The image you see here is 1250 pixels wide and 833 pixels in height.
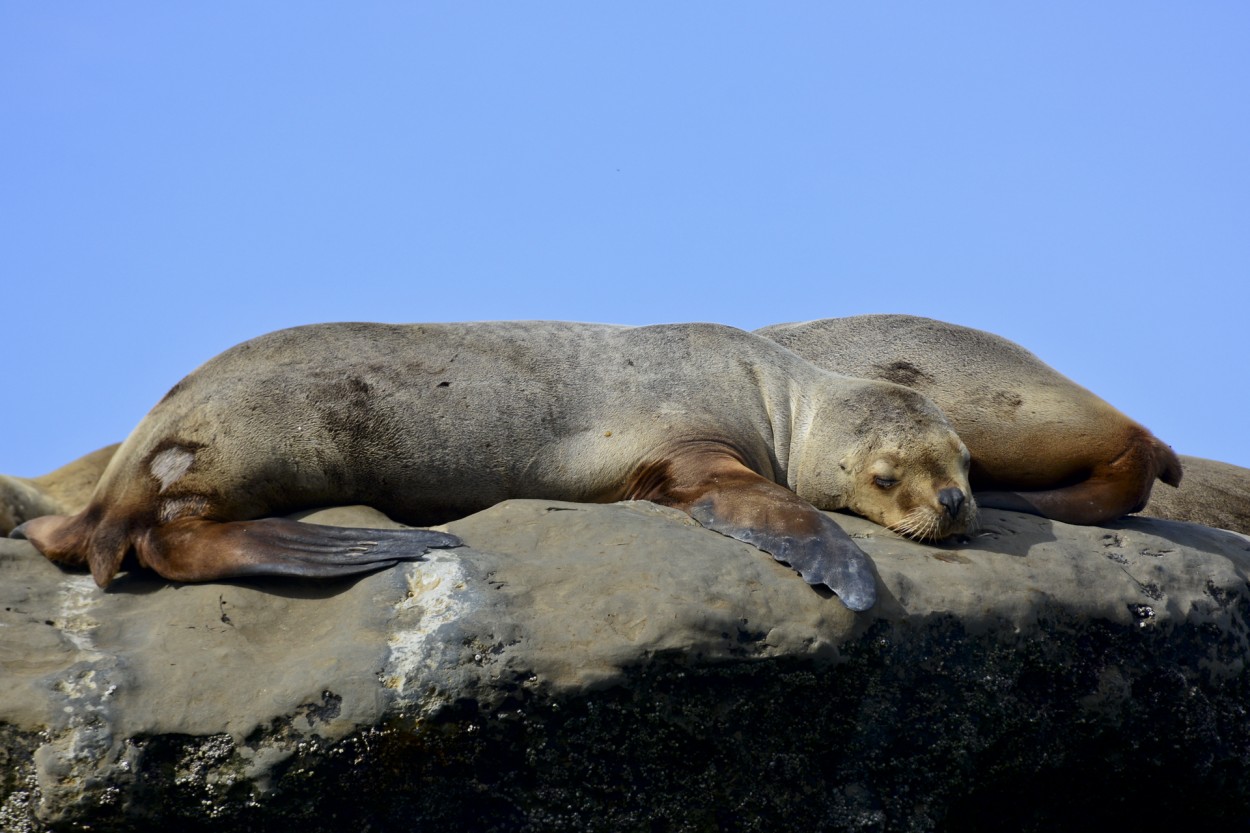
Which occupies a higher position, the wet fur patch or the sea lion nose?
the wet fur patch

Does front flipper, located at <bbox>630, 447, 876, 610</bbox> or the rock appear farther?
front flipper, located at <bbox>630, 447, 876, 610</bbox>

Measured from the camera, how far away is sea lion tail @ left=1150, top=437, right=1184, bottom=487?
24.2ft

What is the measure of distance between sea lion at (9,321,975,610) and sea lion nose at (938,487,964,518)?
0.08ft

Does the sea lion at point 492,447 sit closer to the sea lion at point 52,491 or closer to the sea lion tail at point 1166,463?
the sea lion tail at point 1166,463

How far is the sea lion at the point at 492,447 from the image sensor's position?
5.62m

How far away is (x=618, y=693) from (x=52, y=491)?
7.76 m

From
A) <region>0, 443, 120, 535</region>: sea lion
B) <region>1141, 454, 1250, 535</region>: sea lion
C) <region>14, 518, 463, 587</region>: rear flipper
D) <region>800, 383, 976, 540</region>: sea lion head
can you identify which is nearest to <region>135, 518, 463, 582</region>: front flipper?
<region>14, 518, 463, 587</region>: rear flipper

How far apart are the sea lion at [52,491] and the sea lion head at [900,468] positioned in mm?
6103

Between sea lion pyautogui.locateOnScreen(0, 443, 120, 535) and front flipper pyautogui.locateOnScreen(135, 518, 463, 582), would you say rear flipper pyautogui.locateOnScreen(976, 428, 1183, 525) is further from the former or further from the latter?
sea lion pyautogui.locateOnScreen(0, 443, 120, 535)

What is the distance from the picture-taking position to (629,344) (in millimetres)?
7293

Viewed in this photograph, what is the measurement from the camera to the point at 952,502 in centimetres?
620

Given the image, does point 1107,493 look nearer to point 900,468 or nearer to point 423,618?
point 900,468

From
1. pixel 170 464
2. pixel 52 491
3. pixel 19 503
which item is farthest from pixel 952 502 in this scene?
pixel 52 491

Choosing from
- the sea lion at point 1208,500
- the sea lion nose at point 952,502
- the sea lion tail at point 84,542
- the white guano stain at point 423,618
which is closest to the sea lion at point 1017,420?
the sea lion nose at point 952,502
